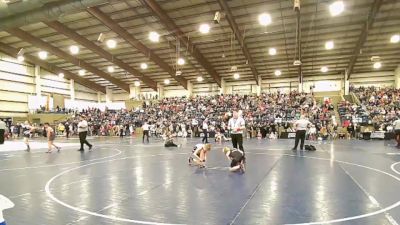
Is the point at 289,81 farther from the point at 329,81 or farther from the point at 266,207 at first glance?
the point at 266,207

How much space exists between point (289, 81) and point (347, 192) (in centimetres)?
3727

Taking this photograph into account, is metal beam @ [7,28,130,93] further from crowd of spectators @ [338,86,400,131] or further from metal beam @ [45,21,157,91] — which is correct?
crowd of spectators @ [338,86,400,131]

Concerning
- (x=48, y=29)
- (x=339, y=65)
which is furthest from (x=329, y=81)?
(x=48, y=29)

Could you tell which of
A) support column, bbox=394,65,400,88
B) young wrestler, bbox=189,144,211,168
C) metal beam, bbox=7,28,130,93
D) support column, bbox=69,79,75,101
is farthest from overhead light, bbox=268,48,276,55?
support column, bbox=69,79,75,101

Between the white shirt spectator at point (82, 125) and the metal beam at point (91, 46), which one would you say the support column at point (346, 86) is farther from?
the white shirt spectator at point (82, 125)

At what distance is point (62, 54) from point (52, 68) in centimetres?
825

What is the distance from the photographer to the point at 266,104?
107 ft

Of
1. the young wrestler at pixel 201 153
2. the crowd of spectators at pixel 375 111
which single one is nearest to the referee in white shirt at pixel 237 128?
the young wrestler at pixel 201 153

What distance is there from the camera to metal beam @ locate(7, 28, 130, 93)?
2973 centimetres

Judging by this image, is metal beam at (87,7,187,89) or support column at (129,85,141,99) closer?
metal beam at (87,7,187,89)

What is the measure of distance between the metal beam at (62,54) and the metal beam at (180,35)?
47.0ft

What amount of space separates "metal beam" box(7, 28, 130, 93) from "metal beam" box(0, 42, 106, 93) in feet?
15.9

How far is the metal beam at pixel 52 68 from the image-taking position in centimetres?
3540

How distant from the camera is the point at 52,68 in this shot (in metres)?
41.8
